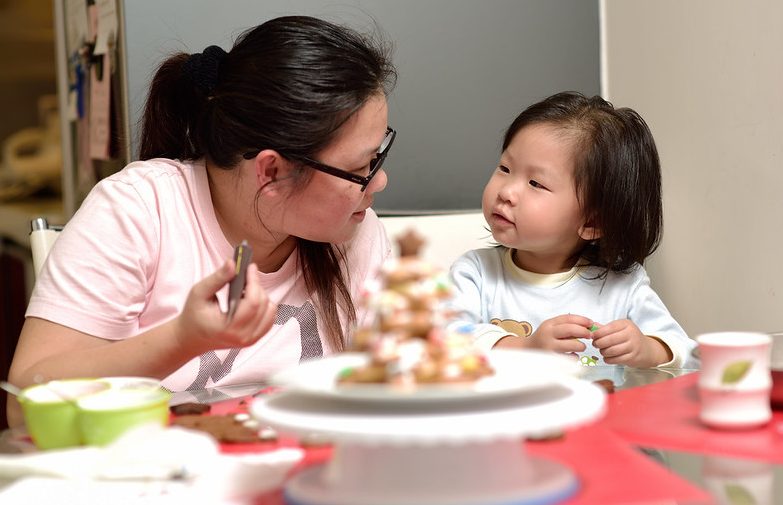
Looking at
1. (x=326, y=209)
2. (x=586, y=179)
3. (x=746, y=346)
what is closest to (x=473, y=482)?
(x=746, y=346)

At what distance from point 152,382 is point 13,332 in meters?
3.04

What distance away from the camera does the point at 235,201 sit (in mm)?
1555

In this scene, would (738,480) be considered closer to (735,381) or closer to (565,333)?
(735,381)

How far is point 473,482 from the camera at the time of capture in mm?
670

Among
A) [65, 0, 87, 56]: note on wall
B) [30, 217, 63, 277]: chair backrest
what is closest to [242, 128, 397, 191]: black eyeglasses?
[30, 217, 63, 277]: chair backrest

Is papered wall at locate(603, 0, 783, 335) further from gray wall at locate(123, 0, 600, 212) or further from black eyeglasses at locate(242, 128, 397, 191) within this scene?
black eyeglasses at locate(242, 128, 397, 191)

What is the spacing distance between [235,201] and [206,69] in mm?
219

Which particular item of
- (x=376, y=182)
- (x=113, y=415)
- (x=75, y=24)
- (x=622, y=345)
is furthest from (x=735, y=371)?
(x=75, y=24)

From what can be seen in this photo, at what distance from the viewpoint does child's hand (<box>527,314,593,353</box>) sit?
4.41 ft

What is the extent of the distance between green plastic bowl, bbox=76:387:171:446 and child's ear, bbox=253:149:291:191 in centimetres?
60

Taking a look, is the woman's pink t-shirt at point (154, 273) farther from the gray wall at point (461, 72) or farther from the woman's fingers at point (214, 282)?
the gray wall at point (461, 72)

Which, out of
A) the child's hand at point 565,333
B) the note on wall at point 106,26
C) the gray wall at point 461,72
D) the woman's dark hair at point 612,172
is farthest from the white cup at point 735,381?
the note on wall at point 106,26

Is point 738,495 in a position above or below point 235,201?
below

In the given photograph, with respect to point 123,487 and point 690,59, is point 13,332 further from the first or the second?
point 123,487
